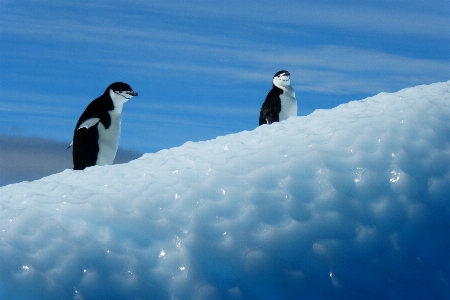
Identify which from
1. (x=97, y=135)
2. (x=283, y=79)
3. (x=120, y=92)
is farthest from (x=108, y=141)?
(x=283, y=79)

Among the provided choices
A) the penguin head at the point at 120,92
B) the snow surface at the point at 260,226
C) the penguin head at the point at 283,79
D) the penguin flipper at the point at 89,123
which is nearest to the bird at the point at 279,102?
the penguin head at the point at 283,79

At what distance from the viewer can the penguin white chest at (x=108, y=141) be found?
678 centimetres

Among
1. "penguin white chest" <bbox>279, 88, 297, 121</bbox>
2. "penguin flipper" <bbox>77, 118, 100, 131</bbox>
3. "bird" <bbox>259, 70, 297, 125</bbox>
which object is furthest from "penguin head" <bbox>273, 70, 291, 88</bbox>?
"penguin flipper" <bbox>77, 118, 100, 131</bbox>

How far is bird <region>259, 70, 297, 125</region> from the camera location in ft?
29.1

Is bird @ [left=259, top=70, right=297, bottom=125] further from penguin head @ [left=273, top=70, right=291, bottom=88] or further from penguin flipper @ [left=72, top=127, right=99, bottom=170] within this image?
penguin flipper @ [left=72, top=127, right=99, bottom=170]

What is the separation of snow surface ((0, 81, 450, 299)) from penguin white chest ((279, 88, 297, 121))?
6.19 metres

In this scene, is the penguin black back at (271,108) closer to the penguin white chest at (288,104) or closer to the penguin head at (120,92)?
the penguin white chest at (288,104)

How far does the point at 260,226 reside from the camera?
234cm

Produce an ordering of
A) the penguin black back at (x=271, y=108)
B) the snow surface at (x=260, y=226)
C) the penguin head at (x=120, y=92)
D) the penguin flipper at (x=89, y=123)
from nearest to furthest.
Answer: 1. the snow surface at (x=260, y=226)
2. the penguin flipper at (x=89, y=123)
3. the penguin head at (x=120, y=92)
4. the penguin black back at (x=271, y=108)

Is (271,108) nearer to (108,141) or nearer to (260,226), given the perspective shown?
(108,141)

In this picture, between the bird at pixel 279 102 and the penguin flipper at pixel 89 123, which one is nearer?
the penguin flipper at pixel 89 123

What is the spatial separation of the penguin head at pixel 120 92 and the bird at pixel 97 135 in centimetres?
13

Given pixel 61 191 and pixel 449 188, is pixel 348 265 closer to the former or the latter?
pixel 449 188

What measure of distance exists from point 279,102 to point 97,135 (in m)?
3.20
